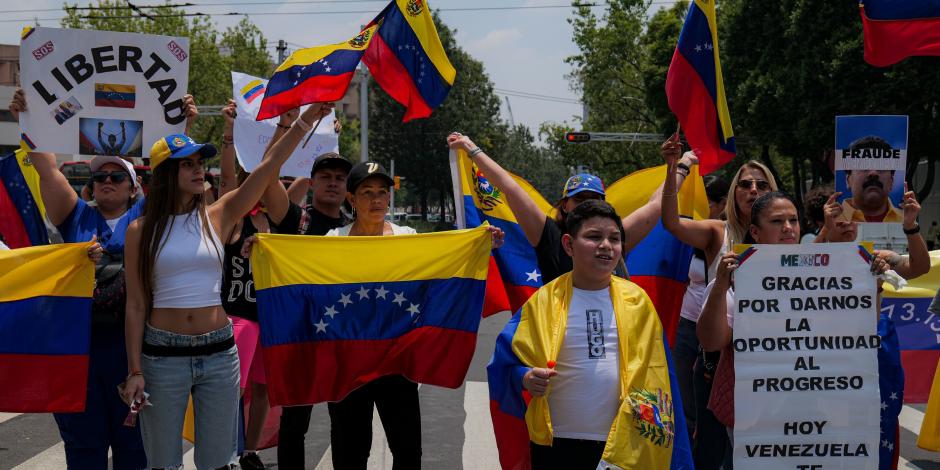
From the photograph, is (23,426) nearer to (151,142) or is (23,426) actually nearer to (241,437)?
(241,437)

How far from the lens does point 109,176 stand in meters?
4.98

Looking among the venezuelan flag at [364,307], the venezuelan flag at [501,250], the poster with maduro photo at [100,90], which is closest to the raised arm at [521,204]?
the venezuelan flag at [364,307]

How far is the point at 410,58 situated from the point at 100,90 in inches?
72.0

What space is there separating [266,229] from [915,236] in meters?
3.73

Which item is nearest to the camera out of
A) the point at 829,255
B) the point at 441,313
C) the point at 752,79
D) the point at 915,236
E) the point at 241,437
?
the point at 829,255

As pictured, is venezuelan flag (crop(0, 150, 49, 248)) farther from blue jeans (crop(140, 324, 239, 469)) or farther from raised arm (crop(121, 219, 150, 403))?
blue jeans (crop(140, 324, 239, 469))

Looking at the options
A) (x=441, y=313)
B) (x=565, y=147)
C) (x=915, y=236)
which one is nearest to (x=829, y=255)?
(x=915, y=236)

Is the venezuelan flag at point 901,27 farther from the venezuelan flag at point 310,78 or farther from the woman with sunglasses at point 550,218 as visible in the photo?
the venezuelan flag at point 310,78

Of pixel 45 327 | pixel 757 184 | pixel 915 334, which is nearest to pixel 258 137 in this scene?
pixel 45 327

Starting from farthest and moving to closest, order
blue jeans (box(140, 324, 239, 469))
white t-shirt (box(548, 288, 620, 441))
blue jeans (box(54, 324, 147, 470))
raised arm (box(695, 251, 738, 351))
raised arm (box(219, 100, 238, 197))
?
raised arm (box(219, 100, 238, 197))
blue jeans (box(54, 324, 147, 470))
blue jeans (box(140, 324, 239, 469))
raised arm (box(695, 251, 738, 351))
white t-shirt (box(548, 288, 620, 441))

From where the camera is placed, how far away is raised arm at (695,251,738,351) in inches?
157

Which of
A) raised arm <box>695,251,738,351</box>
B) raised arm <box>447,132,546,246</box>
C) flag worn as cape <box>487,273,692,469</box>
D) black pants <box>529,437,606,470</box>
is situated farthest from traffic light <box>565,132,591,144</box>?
black pants <box>529,437,606,470</box>

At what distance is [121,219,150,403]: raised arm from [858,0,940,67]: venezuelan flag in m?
4.65

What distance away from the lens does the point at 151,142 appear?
17.4 feet
